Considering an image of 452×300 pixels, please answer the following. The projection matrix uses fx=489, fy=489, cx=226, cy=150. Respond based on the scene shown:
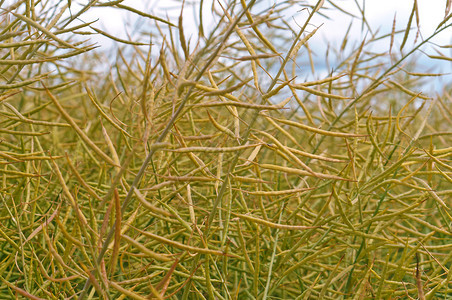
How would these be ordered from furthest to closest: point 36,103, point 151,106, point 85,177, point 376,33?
point 36,103
point 376,33
point 85,177
point 151,106

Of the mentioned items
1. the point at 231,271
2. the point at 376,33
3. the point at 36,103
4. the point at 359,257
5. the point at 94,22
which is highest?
the point at 94,22

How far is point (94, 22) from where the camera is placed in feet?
2.25

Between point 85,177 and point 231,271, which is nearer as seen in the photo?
point 231,271

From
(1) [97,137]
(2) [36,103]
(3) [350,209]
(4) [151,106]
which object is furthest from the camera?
(1) [97,137]

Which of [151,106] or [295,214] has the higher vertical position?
[151,106]

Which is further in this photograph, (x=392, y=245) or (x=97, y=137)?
(x=97, y=137)

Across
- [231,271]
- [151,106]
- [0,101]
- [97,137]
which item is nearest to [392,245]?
[231,271]

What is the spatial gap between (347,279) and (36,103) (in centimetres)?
100

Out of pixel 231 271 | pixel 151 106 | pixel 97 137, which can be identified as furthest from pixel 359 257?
pixel 97 137

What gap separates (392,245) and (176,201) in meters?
0.41

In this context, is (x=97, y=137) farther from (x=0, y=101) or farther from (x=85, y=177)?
(x=0, y=101)

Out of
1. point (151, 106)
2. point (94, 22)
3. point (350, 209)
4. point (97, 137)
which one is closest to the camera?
point (151, 106)

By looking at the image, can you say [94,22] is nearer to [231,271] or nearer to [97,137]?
[231,271]

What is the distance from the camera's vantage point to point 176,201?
0.97 metres
